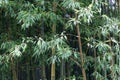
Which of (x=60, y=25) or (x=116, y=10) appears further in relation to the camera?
(x=116, y=10)

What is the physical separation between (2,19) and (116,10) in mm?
1734

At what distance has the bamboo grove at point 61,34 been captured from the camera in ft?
11.3

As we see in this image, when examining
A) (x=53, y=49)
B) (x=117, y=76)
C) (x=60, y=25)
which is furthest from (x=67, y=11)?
(x=117, y=76)

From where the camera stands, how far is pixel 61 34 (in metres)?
3.46

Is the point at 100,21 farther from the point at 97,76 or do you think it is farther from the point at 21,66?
the point at 21,66

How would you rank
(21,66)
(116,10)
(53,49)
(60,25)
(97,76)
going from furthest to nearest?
(21,66), (116,10), (60,25), (97,76), (53,49)

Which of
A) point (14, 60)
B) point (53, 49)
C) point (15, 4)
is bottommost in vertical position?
point (14, 60)

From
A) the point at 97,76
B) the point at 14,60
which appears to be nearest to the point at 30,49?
the point at 14,60

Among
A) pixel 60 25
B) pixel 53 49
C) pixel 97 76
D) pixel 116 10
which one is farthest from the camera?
pixel 116 10

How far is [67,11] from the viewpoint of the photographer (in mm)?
3883

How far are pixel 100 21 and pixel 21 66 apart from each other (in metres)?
1.60

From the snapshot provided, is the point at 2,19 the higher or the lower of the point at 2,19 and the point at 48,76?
the higher

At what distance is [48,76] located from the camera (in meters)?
4.75

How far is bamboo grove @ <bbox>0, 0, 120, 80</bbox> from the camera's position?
11.3 ft
